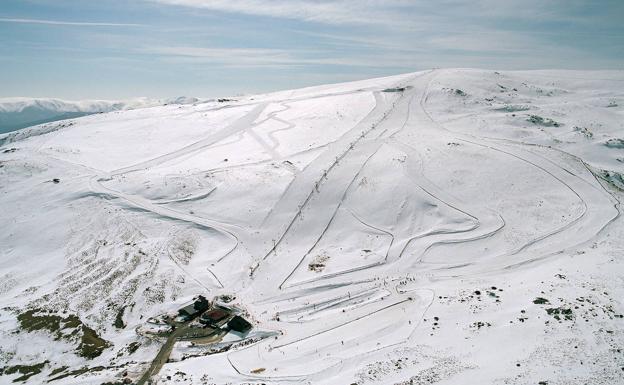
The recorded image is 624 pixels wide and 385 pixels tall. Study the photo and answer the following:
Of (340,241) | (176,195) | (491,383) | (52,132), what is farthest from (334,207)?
(52,132)

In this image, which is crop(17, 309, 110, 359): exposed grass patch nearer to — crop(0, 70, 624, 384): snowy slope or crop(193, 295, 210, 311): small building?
crop(0, 70, 624, 384): snowy slope

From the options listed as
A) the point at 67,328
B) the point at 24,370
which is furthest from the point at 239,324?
the point at 24,370

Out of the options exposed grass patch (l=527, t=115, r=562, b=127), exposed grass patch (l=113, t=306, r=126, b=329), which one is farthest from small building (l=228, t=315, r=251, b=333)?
exposed grass patch (l=527, t=115, r=562, b=127)

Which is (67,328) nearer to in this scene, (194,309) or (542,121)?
(194,309)

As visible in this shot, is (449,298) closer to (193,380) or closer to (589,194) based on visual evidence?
(193,380)

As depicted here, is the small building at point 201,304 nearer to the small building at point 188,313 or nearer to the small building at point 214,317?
the small building at point 188,313

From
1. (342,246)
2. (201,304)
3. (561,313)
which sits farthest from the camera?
(342,246)

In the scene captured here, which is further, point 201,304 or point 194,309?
point 201,304
